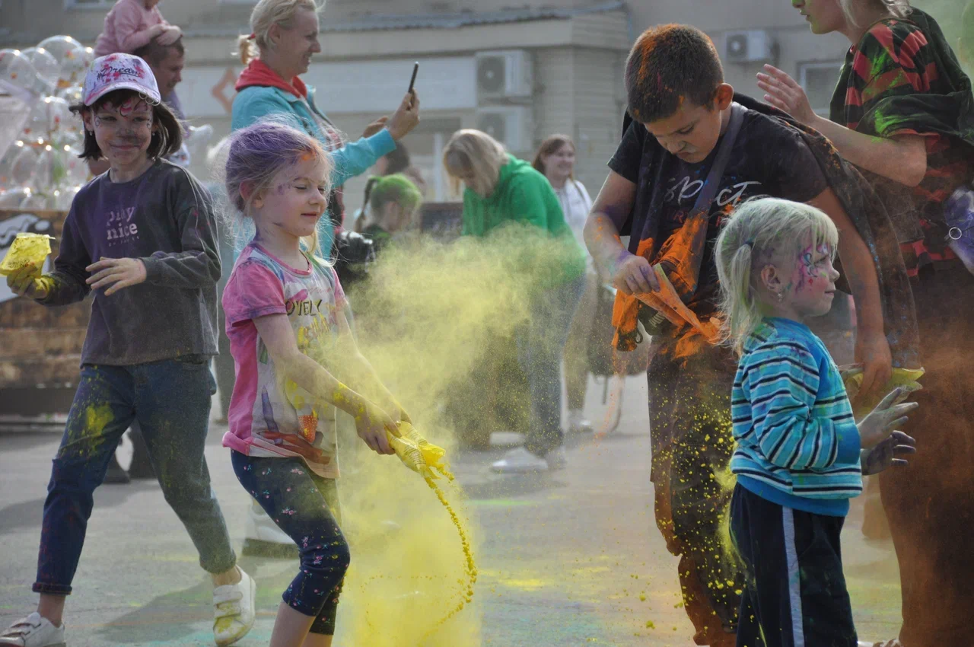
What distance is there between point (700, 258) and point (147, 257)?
5.50ft

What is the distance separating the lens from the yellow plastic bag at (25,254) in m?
3.47

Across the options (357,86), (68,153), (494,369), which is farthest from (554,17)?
(494,369)

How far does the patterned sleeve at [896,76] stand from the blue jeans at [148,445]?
2154 millimetres

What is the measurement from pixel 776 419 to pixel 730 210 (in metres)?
0.76

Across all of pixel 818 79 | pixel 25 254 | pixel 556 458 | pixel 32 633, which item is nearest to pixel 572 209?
pixel 556 458

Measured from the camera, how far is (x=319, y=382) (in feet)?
9.45

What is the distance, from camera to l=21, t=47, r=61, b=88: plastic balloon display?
29.6ft

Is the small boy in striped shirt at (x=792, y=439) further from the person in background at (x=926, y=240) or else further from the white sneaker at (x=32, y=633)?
the white sneaker at (x=32, y=633)

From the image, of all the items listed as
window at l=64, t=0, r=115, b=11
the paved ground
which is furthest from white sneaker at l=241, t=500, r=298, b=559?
window at l=64, t=0, r=115, b=11

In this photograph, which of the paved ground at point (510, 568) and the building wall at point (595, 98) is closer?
the paved ground at point (510, 568)

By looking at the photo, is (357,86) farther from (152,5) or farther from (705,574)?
(705,574)

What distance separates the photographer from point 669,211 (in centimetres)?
314

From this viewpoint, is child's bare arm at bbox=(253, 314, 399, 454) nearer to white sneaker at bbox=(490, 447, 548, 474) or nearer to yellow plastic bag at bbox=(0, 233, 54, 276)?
yellow plastic bag at bbox=(0, 233, 54, 276)

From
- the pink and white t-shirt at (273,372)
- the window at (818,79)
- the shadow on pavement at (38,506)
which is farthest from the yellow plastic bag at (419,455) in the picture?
the window at (818,79)
